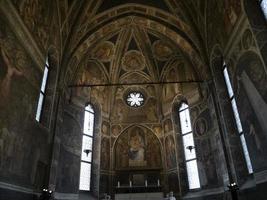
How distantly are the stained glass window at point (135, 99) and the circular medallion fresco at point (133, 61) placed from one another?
2.29 m

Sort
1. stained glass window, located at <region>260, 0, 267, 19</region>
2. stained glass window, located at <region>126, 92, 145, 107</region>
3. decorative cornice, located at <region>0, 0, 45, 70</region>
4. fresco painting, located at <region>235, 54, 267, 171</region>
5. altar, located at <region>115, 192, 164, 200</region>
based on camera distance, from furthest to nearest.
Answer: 1. stained glass window, located at <region>126, 92, 145, 107</region>
2. altar, located at <region>115, 192, 164, 200</region>
3. stained glass window, located at <region>260, 0, 267, 19</region>
4. fresco painting, located at <region>235, 54, 267, 171</region>
5. decorative cornice, located at <region>0, 0, 45, 70</region>

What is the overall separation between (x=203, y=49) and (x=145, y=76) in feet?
24.7

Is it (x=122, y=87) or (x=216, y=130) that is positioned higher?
(x=122, y=87)

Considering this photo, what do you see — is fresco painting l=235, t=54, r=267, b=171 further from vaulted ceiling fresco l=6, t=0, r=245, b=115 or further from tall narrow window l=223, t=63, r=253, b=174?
vaulted ceiling fresco l=6, t=0, r=245, b=115

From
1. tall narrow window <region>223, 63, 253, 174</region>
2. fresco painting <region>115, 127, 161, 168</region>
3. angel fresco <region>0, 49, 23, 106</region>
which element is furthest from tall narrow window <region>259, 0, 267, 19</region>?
fresco painting <region>115, 127, 161, 168</region>

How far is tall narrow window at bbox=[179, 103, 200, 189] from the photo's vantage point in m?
16.1

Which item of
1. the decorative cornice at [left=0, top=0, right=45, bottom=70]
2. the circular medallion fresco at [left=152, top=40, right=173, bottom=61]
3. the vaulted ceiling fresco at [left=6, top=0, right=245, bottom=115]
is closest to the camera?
the decorative cornice at [left=0, top=0, right=45, bottom=70]

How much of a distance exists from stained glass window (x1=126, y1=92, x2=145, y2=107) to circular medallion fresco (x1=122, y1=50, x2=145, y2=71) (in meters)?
2.29

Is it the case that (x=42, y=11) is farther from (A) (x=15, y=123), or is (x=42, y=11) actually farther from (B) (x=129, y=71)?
(B) (x=129, y=71)

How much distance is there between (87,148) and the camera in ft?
55.5

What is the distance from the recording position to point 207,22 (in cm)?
1405

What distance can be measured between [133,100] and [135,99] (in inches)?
8.3

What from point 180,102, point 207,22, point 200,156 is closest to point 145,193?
point 200,156

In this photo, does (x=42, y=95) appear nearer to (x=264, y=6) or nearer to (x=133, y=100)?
(x=133, y=100)
